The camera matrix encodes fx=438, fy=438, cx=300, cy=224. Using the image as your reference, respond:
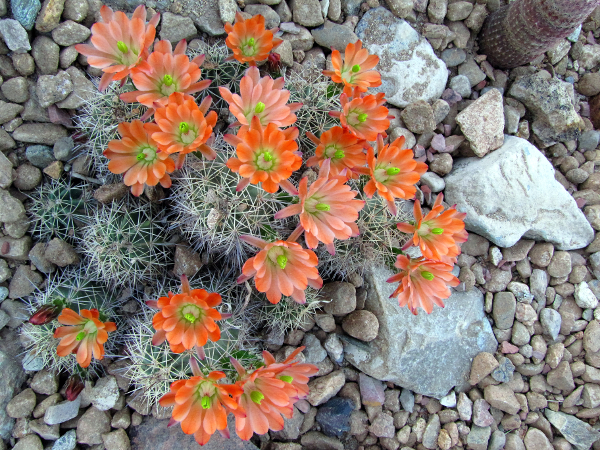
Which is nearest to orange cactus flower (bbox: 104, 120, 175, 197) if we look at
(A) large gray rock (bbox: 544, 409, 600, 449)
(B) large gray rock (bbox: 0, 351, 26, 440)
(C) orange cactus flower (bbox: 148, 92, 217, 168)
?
(C) orange cactus flower (bbox: 148, 92, 217, 168)

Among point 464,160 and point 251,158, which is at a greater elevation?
point 251,158

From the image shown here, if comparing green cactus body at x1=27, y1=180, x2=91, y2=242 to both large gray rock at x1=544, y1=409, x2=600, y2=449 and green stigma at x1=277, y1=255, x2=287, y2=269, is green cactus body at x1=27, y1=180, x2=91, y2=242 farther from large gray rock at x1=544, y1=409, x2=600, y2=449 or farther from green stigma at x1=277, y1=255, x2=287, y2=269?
large gray rock at x1=544, y1=409, x2=600, y2=449

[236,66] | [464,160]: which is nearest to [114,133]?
[236,66]

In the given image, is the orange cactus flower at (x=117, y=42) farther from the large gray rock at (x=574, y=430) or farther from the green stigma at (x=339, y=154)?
the large gray rock at (x=574, y=430)

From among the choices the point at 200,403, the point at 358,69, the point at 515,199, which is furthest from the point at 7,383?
the point at 515,199

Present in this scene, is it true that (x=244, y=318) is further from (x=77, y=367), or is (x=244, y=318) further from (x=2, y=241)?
(x=2, y=241)

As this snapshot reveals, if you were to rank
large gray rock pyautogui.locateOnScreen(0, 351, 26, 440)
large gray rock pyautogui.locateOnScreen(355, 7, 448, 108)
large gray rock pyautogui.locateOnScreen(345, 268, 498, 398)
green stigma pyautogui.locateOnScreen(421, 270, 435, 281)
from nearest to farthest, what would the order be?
green stigma pyautogui.locateOnScreen(421, 270, 435, 281) → large gray rock pyautogui.locateOnScreen(0, 351, 26, 440) → large gray rock pyautogui.locateOnScreen(345, 268, 498, 398) → large gray rock pyautogui.locateOnScreen(355, 7, 448, 108)
